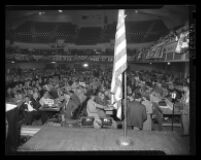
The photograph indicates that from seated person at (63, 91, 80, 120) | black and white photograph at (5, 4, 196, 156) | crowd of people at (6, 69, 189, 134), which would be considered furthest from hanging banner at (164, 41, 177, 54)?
seated person at (63, 91, 80, 120)

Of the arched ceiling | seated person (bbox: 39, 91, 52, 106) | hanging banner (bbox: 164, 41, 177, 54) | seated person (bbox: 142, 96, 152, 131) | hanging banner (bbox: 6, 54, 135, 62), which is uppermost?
the arched ceiling

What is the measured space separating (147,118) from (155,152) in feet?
6.39

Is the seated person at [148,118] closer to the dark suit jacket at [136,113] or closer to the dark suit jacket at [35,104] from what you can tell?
the dark suit jacket at [136,113]

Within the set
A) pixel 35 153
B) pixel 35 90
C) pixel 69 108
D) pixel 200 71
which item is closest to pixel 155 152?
pixel 200 71

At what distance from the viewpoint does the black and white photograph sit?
297 cm

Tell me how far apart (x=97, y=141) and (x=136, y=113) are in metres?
1.96

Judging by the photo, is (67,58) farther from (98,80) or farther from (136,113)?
(136,113)

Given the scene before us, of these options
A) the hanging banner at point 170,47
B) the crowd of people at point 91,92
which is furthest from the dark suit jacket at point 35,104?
the hanging banner at point 170,47

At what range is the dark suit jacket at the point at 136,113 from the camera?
454 cm

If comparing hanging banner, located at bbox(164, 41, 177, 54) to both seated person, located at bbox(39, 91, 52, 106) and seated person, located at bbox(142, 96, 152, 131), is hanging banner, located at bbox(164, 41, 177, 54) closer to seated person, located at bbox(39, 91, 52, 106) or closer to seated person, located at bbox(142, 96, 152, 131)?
seated person, located at bbox(142, 96, 152, 131)

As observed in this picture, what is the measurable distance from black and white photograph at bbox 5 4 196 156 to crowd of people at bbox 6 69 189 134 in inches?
1.0

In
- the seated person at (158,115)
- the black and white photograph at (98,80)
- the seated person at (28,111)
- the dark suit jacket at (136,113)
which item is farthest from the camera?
the seated person at (28,111)

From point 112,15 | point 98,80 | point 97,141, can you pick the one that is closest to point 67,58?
point 98,80
